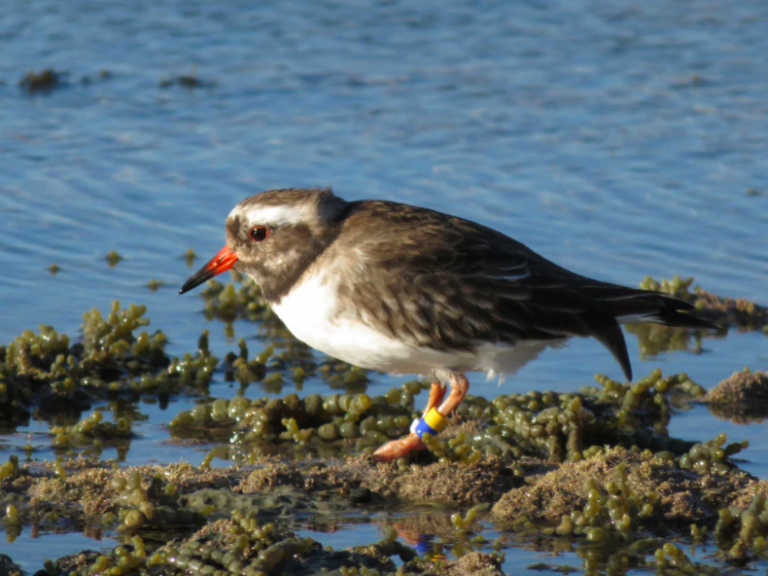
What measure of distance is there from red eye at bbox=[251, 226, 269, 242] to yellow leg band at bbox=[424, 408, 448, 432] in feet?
4.19

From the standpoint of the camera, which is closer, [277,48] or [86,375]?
[86,375]

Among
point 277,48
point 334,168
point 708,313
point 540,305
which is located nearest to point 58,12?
point 277,48

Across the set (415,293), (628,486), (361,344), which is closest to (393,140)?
(415,293)

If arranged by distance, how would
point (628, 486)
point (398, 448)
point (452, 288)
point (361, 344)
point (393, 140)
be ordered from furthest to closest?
point (393, 140) → point (398, 448) → point (452, 288) → point (361, 344) → point (628, 486)

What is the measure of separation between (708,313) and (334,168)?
422 centimetres

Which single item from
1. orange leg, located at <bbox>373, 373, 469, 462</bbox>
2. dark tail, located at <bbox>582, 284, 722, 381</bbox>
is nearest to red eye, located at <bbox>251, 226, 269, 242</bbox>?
orange leg, located at <bbox>373, 373, 469, 462</bbox>

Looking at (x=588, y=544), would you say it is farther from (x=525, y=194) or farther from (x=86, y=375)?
(x=525, y=194)

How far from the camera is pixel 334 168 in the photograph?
38.7ft

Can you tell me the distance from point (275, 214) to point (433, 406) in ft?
4.49

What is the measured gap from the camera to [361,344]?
600 centimetres

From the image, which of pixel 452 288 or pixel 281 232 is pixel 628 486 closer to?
pixel 452 288

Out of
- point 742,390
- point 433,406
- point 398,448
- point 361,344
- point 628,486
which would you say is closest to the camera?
point 628,486

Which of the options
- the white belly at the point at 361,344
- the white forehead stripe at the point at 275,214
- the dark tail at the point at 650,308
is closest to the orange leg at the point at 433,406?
the white belly at the point at 361,344

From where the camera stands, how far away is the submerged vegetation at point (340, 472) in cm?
496
